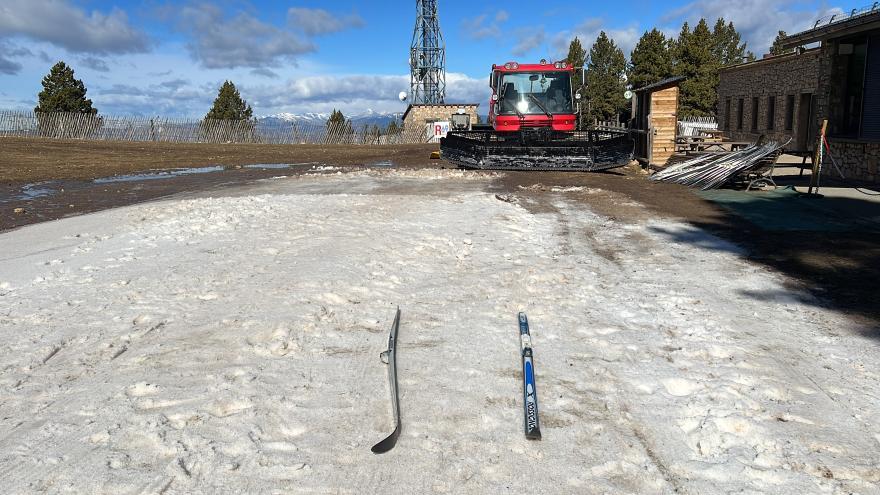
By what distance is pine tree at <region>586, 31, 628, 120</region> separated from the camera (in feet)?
206

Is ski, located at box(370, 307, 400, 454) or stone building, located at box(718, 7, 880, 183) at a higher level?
stone building, located at box(718, 7, 880, 183)

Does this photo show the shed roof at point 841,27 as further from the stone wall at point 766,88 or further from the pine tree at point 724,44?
the pine tree at point 724,44

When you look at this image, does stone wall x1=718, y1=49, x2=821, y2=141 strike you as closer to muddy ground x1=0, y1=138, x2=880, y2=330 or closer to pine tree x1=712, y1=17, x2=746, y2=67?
muddy ground x1=0, y1=138, x2=880, y2=330

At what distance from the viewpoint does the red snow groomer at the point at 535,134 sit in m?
18.2

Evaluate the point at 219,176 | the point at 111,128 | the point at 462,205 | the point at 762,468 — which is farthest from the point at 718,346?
the point at 111,128

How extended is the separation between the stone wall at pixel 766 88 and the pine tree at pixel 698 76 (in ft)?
58.3

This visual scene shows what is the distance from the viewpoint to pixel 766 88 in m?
30.2

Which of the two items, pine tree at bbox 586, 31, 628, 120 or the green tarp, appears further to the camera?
pine tree at bbox 586, 31, 628, 120

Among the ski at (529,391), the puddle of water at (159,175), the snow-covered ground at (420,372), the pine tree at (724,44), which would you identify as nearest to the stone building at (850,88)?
the snow-covered ground at (420,372)

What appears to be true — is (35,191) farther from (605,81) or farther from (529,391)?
(605,81)

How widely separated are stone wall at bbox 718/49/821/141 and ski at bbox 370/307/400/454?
22577 millimetres

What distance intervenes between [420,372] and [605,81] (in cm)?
6373

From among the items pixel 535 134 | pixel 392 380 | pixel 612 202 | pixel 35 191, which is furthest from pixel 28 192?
pixel 392 380

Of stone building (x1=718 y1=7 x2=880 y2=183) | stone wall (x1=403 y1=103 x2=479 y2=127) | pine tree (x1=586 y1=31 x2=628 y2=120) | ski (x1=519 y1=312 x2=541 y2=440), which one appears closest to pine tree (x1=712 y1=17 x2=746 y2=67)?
pine tree (x1=586 y1=31 x2=628 y2=120)
